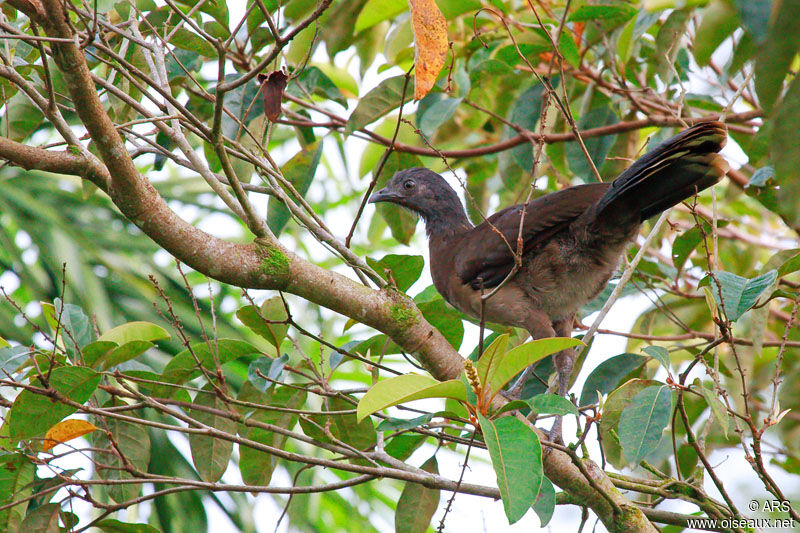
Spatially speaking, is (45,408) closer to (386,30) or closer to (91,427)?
(91,427)

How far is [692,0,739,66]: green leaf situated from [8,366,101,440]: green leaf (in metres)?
1.92

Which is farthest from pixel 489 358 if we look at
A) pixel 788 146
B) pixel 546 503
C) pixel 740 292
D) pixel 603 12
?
pixel 603 12

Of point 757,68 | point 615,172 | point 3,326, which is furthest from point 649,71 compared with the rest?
point 3,326

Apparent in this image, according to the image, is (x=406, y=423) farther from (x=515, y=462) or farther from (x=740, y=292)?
(x=740, y=292)

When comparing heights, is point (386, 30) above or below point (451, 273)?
above

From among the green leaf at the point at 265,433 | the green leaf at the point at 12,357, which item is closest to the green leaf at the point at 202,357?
the green leaf at the point at 265,433

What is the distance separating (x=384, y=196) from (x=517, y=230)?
1005 mm

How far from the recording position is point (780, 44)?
67cm

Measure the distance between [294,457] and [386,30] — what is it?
2.48 metres

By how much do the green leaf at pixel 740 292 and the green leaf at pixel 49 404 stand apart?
6.23ft

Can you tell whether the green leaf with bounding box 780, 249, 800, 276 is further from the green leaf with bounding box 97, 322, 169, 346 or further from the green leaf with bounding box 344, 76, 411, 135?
the green leaf with bounding box 97, 322, 169, 346

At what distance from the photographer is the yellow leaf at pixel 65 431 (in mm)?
2375

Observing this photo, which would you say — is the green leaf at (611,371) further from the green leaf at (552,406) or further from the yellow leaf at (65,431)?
the yellow leaf at (65,431)

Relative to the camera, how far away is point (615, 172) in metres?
3.91
